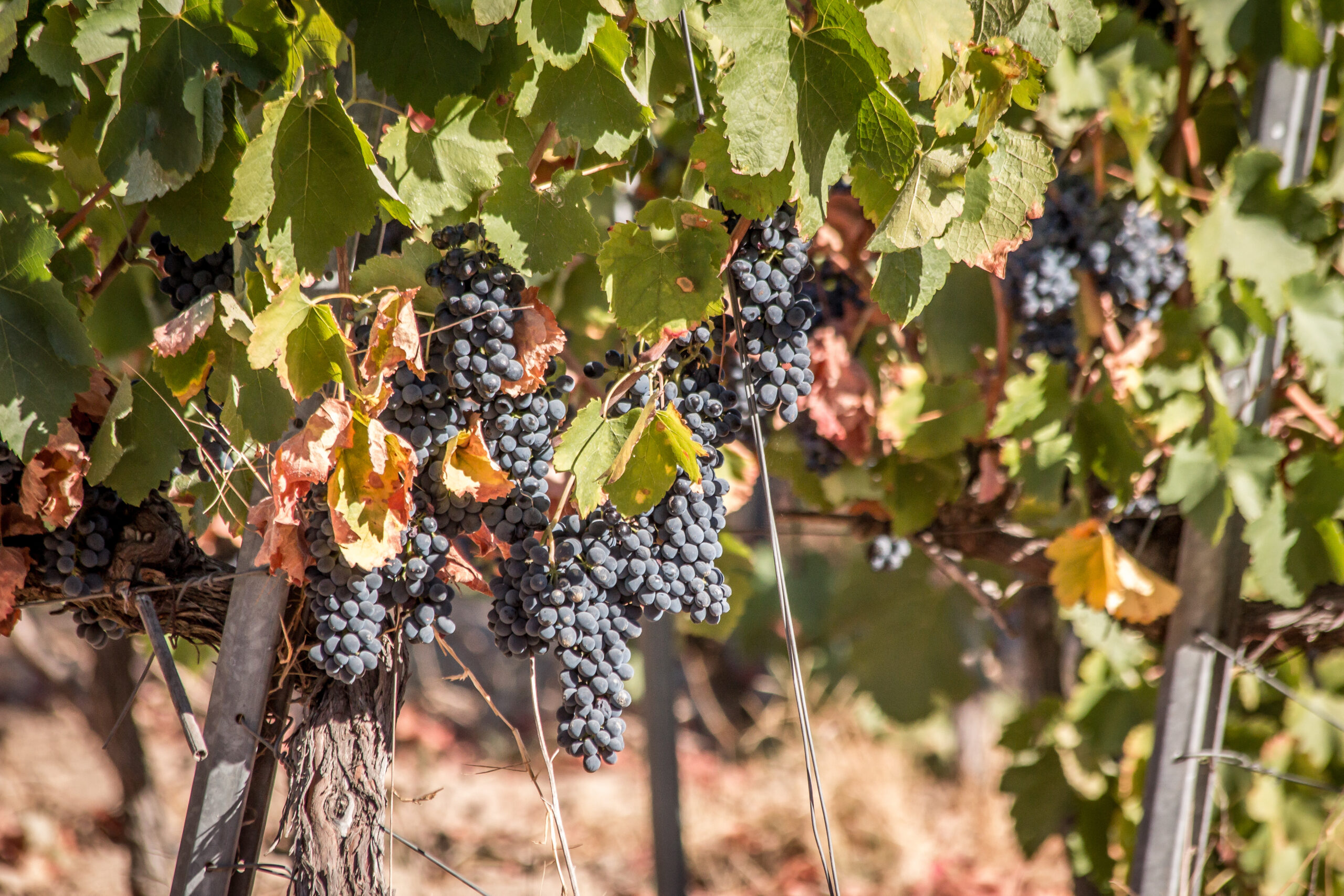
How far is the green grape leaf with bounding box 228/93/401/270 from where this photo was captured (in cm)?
83

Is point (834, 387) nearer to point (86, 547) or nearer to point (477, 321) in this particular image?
point (477, 321)

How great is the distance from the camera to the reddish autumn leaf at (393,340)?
2.72ft

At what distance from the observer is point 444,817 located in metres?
4.06

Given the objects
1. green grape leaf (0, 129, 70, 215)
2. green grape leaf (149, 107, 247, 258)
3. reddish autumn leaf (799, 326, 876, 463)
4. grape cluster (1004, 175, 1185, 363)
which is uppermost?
grape cluster (1004, 175, 1185, 363)

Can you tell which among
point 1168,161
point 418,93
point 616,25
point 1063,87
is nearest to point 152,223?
point 418,93

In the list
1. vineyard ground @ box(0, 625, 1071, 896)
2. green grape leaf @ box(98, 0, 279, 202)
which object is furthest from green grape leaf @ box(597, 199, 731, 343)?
vineyard ground @ box(0, 625, 1071, 896)

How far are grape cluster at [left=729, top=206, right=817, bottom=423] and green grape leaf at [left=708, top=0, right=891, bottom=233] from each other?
10 cm

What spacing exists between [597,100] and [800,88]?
0.19m

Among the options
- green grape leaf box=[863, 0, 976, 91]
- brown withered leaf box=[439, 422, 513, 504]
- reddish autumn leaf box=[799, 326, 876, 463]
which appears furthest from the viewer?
reddish autumn leaf box=[799, 326, 876, 463]

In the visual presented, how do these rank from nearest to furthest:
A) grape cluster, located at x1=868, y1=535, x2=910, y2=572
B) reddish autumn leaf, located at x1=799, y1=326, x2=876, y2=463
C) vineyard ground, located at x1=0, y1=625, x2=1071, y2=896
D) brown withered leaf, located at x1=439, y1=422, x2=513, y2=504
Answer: brown withered leaf, located at x1=439, y1=422, x2=513, y2=504 → reddish autumn leaf, located at x1=799, y1=326, x2=876, y2=463 → grape cluster, located at x1=868, y1=535, x2=910, y2=572 → vineyard ground, located at x1=0, y1=625, x2=1071, y2=896

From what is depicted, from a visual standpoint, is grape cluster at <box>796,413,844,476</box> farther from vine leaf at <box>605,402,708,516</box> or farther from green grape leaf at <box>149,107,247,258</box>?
green grape leaf at <box>149,107,247,258</box>

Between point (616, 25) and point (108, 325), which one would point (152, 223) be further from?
point (616, 25)

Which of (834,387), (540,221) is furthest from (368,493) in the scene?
(834,387)

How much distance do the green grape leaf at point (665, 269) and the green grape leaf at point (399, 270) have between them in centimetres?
18
